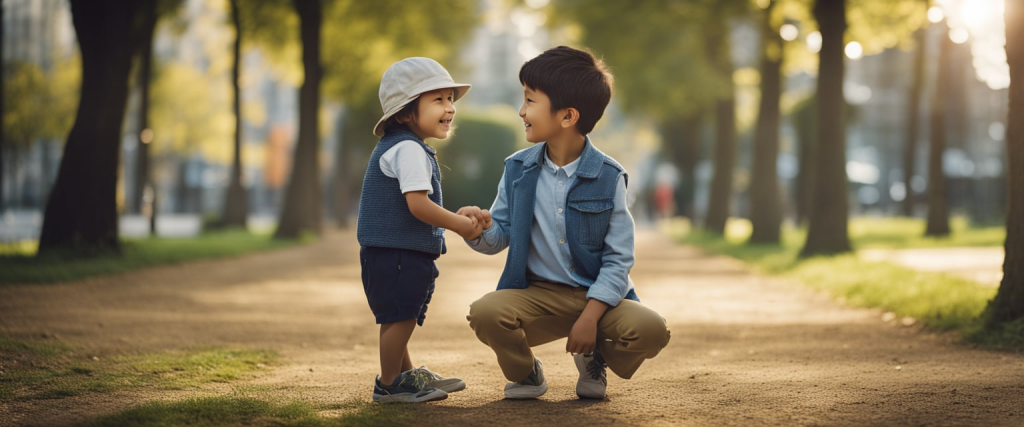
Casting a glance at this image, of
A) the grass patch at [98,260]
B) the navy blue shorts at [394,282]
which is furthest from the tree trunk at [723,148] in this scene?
the navy blue shorts at [394,282]

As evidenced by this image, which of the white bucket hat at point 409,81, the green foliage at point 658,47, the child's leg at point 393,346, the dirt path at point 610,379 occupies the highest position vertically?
the green foliage at point 658,47

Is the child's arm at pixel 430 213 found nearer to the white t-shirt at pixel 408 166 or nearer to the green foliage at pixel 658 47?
the white t-shirt at pixel 408 166

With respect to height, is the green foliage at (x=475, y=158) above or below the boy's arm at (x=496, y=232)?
above

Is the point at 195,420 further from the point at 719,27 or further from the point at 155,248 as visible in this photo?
the point at 719,27

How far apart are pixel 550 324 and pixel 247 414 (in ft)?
4.13

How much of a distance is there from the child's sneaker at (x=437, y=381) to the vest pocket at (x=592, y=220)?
870mm

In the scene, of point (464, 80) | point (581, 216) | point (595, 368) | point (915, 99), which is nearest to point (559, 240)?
point (581, 216)

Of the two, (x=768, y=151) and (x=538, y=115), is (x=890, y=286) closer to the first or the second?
(x=538, y=115)

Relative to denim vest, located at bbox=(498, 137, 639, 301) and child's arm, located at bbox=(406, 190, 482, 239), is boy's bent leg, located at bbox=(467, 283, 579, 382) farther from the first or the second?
child's arm, located at bbox=(406, 190, 482, 239)

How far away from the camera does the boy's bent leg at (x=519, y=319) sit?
4.23 meters

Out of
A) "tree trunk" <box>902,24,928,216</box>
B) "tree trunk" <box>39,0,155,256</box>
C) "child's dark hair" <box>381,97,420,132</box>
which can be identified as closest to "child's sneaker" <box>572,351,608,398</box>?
"child's dark hair" <box>381,97,420,132</box>

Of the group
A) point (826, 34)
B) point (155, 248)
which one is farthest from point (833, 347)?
point (155, 248)

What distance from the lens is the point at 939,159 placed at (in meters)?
22.2

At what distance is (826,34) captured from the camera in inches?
587
